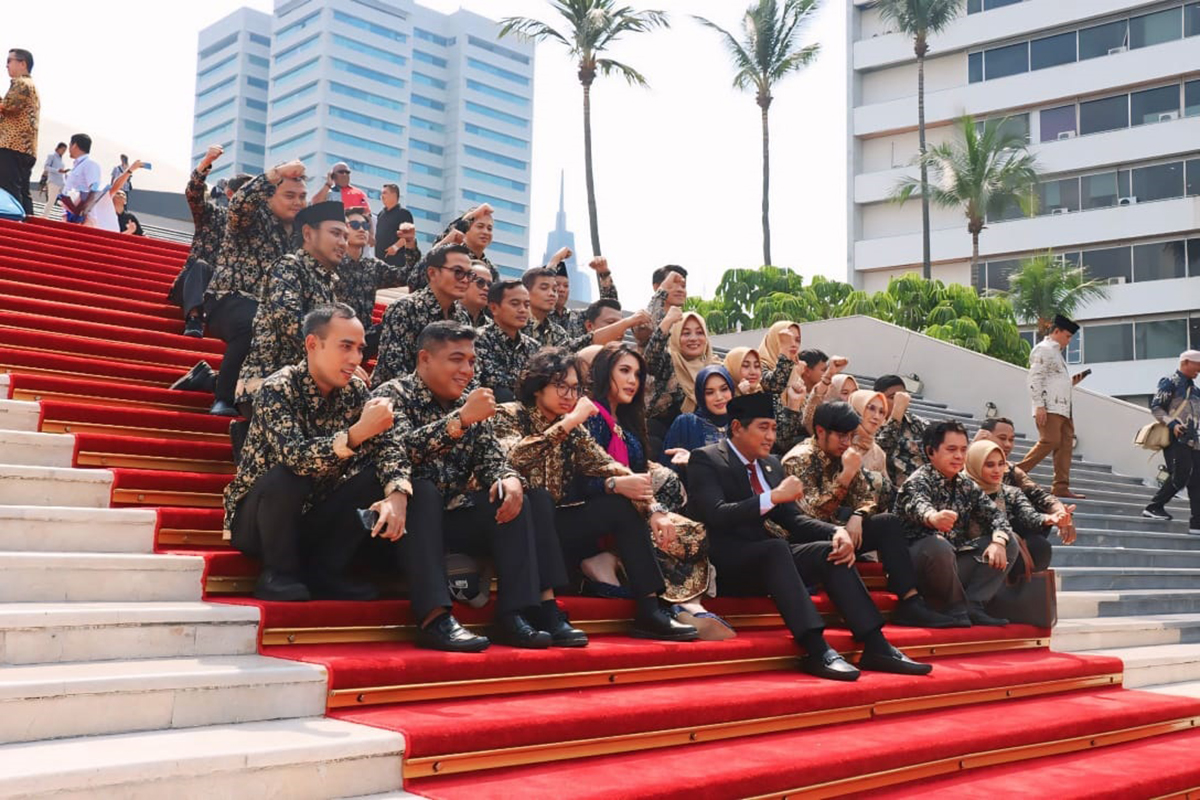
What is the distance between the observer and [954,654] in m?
5.72

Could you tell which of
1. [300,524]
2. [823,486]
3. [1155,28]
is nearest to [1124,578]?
[823,486]

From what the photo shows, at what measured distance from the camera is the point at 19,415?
4.77 meters

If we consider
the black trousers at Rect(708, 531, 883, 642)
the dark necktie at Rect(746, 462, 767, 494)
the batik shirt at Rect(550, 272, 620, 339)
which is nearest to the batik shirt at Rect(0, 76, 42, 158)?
the batik shirt at Rect(550, 272, 620, 339)

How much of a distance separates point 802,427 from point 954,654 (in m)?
2.00

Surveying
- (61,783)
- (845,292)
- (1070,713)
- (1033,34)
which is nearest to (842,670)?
(1070,713)

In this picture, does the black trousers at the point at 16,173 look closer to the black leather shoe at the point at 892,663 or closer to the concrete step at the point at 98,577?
the concrete step at the point at 98,577

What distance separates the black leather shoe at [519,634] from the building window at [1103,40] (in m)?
33.4

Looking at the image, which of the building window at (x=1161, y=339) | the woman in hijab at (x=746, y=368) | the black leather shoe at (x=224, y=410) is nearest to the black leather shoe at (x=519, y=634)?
the black leather shoe at (x=224, y=410)

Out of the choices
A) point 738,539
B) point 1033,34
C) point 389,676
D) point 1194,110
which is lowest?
point 389,676

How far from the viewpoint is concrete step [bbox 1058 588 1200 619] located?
24.4 feet

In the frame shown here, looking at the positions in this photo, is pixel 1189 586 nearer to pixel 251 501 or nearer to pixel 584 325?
pixel 584 325

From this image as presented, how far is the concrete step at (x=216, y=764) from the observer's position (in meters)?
2.57

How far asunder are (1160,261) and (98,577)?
1264 inches

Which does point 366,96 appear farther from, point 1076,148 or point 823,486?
point 823,486
